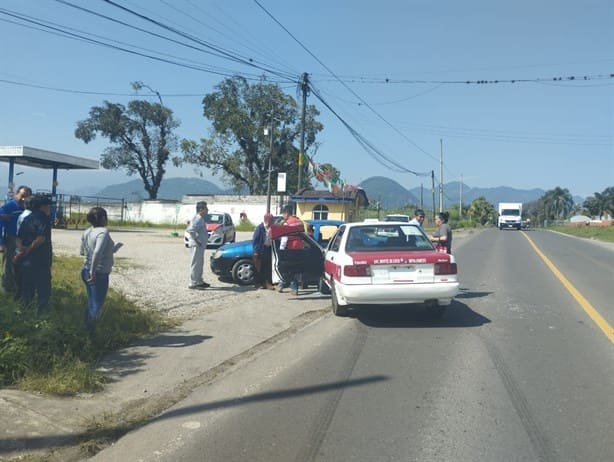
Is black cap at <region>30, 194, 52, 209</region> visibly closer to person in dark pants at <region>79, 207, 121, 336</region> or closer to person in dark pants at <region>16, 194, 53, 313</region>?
person in dark pants at <region>16, 194, 53, 313</region>

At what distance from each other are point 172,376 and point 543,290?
30.1 feet

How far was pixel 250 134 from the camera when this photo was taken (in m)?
59.0

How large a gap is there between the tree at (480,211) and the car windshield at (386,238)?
9347cm

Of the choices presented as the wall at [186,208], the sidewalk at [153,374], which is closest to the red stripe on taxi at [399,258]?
the sidewalk at [153,374]

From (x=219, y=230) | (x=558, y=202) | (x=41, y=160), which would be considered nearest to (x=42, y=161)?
(x=41, y=160)

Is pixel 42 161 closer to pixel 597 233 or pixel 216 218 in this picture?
pixel 216 218

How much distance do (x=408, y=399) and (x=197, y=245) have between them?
699 centimetres

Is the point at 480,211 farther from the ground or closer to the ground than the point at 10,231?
farther from the ground

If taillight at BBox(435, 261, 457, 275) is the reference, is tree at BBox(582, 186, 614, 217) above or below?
above

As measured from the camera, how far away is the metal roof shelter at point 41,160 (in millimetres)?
29469

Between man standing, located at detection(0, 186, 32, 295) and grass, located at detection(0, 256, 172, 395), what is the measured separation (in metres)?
0.34

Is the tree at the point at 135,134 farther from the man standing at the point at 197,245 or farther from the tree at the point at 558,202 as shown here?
the tree at the point at 558,202

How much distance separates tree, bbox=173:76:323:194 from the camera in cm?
Answer: 5891

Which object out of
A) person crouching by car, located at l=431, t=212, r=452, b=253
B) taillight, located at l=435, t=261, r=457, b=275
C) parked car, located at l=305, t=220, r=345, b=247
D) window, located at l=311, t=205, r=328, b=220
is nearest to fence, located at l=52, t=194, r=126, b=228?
window, located at l=311, t=205, r=328, b=220
